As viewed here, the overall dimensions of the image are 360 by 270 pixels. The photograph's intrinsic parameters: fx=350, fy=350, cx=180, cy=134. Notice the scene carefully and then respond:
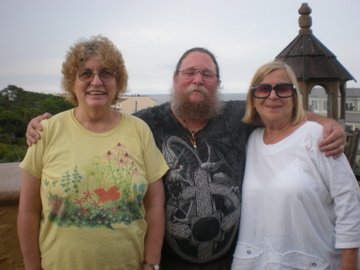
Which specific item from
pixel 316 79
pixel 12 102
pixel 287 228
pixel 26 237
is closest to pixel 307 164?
pixel 287 228

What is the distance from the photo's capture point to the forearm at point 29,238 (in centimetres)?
196

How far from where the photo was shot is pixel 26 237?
6.45 feet

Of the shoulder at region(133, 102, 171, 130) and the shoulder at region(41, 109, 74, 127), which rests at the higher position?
the shoulder at region(133, 102, 171, 130)

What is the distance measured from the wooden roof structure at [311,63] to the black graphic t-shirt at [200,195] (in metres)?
5.03

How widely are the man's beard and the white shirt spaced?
0.67 metres

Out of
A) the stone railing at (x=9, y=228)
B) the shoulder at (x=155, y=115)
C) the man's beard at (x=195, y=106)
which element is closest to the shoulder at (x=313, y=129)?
the man's beard at (x=195, y=106)

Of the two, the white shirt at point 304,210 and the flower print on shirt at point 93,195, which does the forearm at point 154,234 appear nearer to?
the flower print on shirt at point 93,195

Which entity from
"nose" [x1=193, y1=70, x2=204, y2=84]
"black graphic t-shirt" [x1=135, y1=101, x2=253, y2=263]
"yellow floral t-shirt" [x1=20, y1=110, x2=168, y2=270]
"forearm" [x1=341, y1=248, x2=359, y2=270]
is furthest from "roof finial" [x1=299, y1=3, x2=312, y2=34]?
"yellow floral t-shirt" [x1=20, y1=110, x2=168, y2=270]

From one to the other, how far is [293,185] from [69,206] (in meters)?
1.33

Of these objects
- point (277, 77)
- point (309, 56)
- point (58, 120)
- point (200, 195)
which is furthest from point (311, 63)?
point (58, 120)

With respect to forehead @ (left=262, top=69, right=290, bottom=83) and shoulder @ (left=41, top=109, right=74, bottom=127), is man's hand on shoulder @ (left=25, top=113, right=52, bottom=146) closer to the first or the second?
shoulder @ (left=41, top=109, right=74, bottom=127)

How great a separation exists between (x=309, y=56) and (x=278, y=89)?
5.38m

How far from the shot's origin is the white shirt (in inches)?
83.9

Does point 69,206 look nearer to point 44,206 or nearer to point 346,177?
point 44,206
